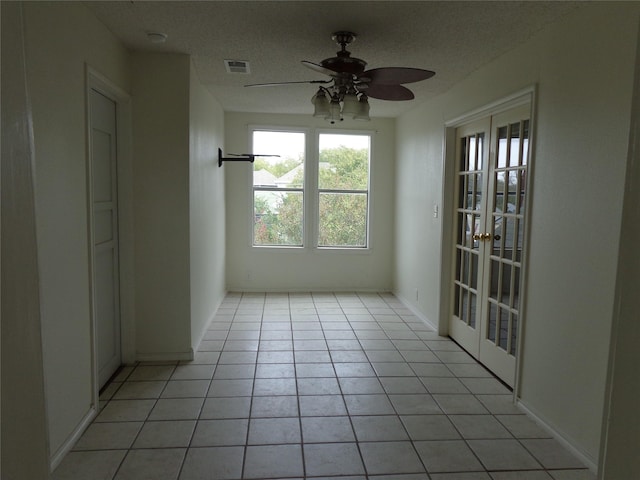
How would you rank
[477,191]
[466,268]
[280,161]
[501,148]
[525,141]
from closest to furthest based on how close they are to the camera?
[525,141], [501,148], [477,191], [466,268], [280,161]

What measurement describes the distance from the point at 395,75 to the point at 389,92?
36 cm

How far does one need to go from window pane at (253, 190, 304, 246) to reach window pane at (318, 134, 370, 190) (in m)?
0.47

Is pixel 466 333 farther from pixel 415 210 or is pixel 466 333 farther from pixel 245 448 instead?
pixel 245 448

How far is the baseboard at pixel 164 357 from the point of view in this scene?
142 inches

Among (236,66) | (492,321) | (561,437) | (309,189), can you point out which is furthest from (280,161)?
(561,437)

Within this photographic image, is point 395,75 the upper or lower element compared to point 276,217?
upper

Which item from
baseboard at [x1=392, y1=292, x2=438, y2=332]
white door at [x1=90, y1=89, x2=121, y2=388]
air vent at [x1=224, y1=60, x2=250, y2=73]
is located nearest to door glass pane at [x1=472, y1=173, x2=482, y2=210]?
baseboard at [x1=392, y1=292, x2=438, y2=332]

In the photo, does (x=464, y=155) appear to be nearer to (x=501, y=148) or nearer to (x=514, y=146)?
(x=501, y=148)

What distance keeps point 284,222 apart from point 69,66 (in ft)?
13.2

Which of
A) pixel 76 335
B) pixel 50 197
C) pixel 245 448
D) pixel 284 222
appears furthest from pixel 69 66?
pixel 284 222

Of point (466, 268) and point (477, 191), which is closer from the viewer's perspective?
point (477, 191)

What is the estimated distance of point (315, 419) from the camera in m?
2.74

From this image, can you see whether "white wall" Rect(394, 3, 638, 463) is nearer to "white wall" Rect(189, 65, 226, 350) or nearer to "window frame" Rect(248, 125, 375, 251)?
"white wall" Rect(189, 65, 226, 350)

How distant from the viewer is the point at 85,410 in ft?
8.52
